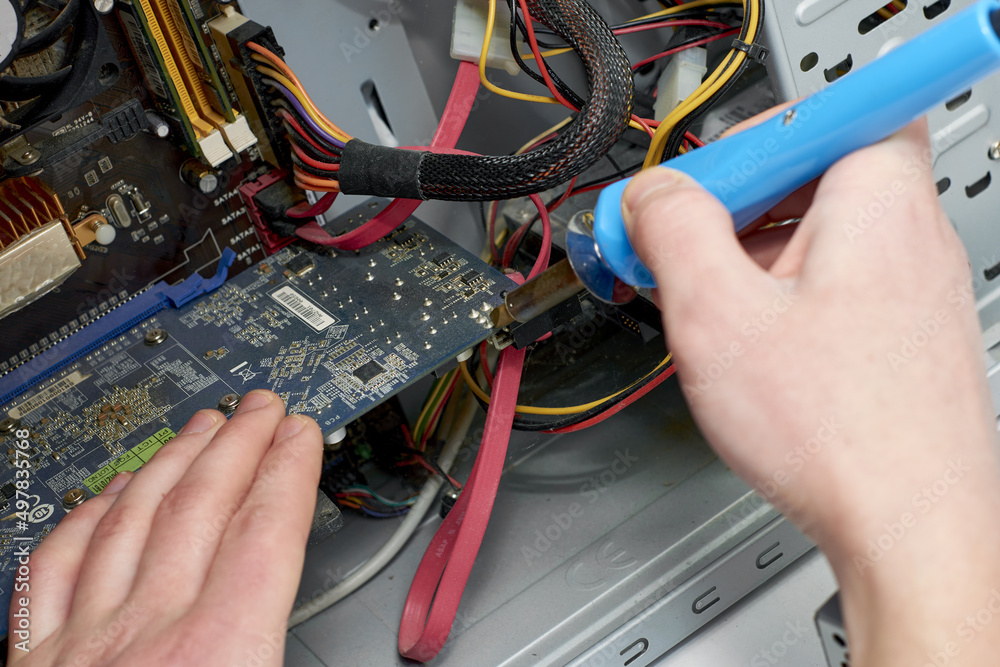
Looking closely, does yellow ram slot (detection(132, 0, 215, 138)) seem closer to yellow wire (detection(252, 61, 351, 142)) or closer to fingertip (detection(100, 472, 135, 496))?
yellow wire (detection(252, 61, 351, 142))

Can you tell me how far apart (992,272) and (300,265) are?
36.5 inches

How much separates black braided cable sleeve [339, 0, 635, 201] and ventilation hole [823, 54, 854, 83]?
0.27 m

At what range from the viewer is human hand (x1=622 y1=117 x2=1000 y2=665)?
0.63 metres

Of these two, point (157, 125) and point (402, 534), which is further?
point (402, 534)

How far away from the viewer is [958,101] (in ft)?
3.66

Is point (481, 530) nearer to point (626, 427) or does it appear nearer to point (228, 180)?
point (626, 427)

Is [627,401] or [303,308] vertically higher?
[303,308]

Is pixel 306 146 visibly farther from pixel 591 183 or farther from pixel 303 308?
pixel 591 183

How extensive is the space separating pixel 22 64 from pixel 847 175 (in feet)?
2.86

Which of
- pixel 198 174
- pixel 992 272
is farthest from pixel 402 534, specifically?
pixel 992 272

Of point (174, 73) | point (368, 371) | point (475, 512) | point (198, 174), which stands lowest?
point (475, 512)

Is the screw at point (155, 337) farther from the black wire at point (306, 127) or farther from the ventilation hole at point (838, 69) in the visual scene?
the ventilation hole at point (838, 69)

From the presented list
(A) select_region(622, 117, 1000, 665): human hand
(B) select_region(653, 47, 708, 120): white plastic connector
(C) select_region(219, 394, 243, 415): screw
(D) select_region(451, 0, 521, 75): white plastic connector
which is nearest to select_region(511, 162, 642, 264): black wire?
(B) select_region(653, 47, 708, 120): white plastic connector

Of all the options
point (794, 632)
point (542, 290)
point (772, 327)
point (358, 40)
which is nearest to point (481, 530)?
point (542, 290)
